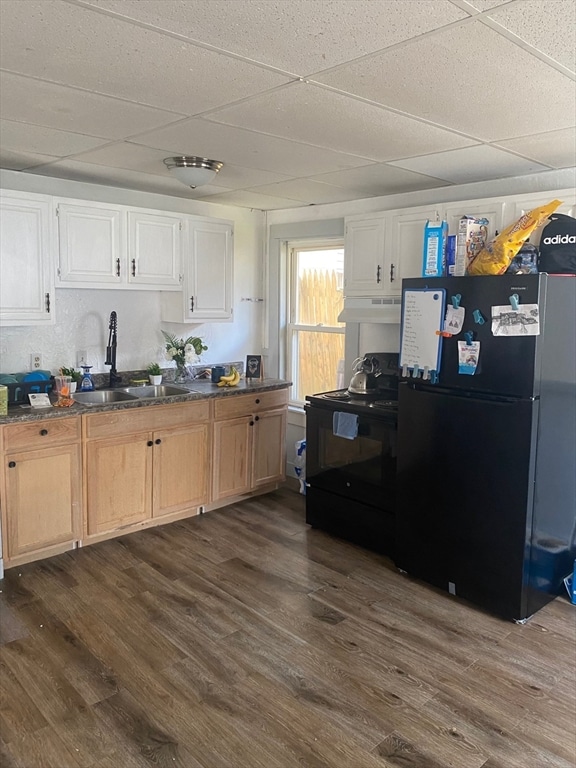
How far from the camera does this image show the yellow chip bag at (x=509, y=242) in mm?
2898

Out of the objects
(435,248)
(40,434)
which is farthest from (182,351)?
(435,248)

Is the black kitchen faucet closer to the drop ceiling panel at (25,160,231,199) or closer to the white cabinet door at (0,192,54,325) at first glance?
the white cabinet door at (0,192,54,325)

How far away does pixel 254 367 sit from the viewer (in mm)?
4684

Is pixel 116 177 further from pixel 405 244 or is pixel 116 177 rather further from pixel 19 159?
pixel 405 244

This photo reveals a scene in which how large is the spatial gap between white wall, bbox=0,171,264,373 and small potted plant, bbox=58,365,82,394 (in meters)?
0.11

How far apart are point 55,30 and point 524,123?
179 centimetres

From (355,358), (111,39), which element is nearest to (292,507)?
(355,358)

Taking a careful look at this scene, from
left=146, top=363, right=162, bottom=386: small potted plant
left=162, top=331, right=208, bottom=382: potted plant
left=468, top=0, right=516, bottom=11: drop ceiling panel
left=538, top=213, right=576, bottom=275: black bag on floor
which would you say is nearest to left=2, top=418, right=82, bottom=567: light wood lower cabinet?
left=146, top=363, right=162, bottom=386: small potted plant

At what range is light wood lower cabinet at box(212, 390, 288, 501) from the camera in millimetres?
4227

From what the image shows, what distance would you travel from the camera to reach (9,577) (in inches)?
128

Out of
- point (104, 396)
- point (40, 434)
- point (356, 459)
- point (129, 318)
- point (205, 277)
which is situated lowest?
point (356, 459)

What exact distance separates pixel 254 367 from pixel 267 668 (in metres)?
2.54

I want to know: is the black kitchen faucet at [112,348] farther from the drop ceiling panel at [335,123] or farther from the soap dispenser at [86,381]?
the drop ceiling panel at [335,123]

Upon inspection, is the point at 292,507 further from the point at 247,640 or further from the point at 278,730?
the point at 278,730
